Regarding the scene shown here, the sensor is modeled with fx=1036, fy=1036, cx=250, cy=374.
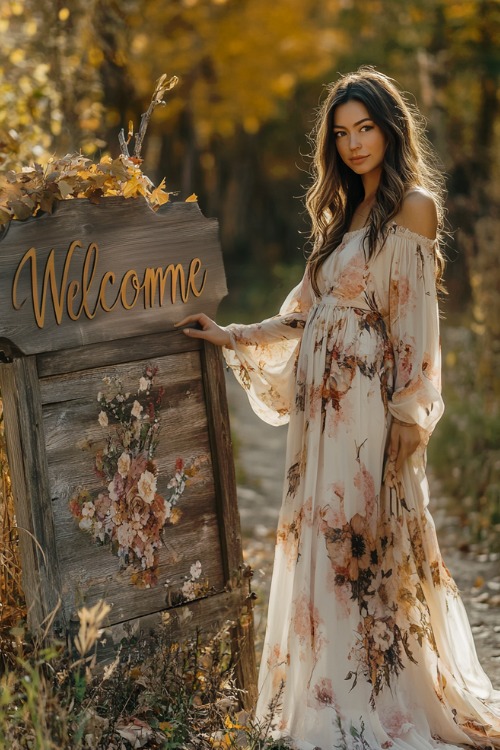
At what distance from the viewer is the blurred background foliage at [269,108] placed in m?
6.71

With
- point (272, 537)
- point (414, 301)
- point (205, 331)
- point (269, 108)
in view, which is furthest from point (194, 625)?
point (269, 108)

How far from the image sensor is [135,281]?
3295 millimetres

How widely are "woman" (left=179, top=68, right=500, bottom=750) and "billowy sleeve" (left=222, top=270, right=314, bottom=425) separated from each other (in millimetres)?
185

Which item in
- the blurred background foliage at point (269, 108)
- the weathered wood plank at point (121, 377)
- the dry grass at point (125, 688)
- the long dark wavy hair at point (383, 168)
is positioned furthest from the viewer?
the blurred background foliage at point (269, 108)

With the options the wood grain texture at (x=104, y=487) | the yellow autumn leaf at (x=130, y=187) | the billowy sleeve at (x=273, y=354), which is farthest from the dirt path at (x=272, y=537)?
the yellow autumn leaf at (x=130, y=187)

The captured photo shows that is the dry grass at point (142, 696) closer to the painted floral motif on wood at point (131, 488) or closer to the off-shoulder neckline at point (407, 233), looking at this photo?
the painted floral motif on wood at point (131, 488)

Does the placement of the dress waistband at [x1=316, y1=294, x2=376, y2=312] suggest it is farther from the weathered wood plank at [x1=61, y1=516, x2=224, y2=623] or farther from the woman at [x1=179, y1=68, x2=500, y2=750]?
the weathered wood plank at [x1=61, y1=516, x2=224, y2=623]

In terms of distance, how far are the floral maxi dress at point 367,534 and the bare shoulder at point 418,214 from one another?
0.03 meters

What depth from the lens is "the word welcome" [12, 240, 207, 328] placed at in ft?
9.94

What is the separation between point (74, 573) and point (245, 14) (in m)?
15.3

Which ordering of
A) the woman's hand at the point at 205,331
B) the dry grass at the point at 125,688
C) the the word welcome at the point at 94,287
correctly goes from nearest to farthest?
1. the dry grass at the point at 125,688
2. the the word welcome at the point at 94,287
3. the woman's hand at the point at 205,331

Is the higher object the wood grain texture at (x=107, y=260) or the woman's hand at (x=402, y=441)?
the wood grain texture at (x=107, y=260)

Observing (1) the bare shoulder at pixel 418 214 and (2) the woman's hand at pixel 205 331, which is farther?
(2) the woman's hand at pixel 205 331

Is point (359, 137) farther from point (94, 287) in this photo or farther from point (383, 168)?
point (94, 287)
